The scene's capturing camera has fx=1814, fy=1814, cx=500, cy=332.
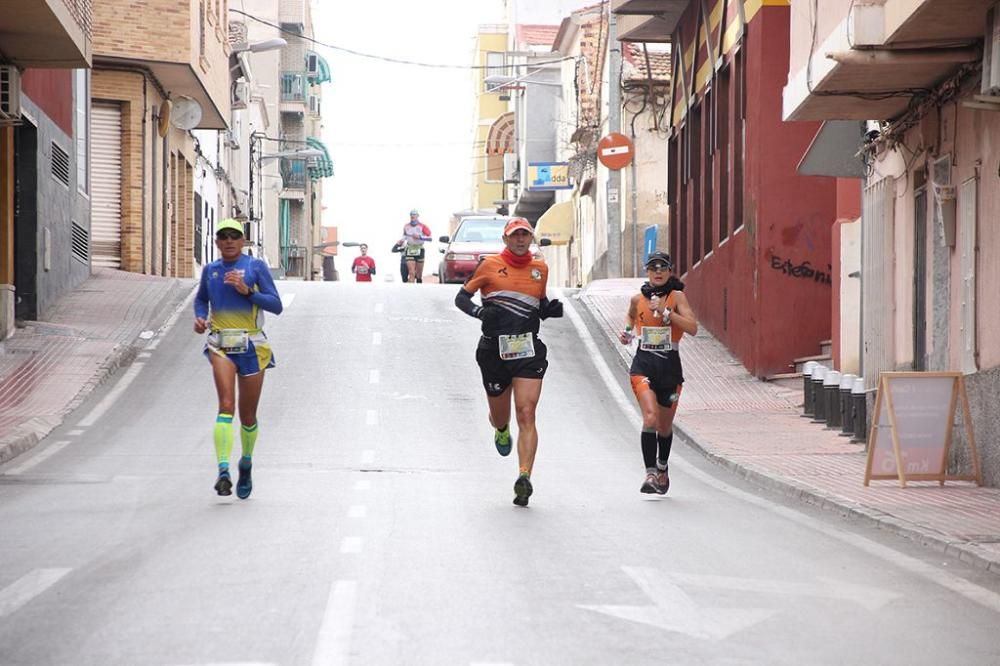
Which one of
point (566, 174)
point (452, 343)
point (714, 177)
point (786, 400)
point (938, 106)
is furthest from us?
point (566, 174)

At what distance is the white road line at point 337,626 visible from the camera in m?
6.59

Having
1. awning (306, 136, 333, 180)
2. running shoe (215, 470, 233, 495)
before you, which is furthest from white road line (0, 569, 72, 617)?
awning (306, 136, 333, 180)

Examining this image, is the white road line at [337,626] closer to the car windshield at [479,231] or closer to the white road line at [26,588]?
the white road line at [26,588]

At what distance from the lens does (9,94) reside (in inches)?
952

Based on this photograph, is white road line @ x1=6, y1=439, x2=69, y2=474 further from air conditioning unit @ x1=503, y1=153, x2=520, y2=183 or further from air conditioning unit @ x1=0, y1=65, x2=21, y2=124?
air conditioning unit @ x1=503, y1=153, x2=520, y2=183

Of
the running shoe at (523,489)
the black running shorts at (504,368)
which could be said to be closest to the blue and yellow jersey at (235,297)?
the black running shorts at (504,368)

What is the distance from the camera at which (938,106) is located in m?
17.4

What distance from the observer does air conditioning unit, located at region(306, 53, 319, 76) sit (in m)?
95.7

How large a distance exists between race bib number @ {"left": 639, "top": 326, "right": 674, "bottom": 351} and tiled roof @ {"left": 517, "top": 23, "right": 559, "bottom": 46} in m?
77.5

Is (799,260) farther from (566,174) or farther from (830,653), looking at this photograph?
(566,174)

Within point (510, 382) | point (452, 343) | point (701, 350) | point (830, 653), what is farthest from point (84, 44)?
point (830, 653)

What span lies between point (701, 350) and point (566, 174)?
3884 centimetres

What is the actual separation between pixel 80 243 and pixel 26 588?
25543 mm

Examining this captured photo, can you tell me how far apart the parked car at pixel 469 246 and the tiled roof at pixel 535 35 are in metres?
43.5
